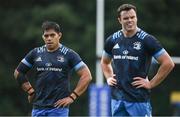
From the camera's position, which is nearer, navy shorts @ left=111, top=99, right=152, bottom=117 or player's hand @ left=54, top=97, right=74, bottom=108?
navy shorts @ left=111, top=99, right=152, bottom=117

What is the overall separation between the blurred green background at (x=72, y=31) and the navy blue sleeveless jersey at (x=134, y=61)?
58.6ft

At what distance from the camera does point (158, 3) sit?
2791cm

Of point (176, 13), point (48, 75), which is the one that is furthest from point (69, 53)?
point (176, 13)

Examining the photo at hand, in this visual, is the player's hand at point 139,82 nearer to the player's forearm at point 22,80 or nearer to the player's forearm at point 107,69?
the player's forearm at point 107,69

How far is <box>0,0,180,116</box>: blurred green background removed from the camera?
91.8ft

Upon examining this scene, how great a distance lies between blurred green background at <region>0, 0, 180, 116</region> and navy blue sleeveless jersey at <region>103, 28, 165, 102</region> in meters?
17.9

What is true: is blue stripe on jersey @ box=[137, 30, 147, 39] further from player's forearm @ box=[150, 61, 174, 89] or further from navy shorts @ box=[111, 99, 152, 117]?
navy shorts @ box=[111, 99, 152, 117]

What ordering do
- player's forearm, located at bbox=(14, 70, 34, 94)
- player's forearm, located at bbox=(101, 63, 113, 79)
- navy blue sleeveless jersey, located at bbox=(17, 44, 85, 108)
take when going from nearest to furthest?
1. navy blue sleeveless jersey, located at bbox=(17, 44, 85, 108)
2. player's forearm, located at bbox=(101, 63, 113, 79)
3. player's forearm, located at bbox=(14, 70, 34, 94)

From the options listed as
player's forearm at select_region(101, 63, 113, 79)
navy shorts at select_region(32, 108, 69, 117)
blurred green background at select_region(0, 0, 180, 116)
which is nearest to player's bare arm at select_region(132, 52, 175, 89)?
player's forearm at select_region(101, 63, 113, 79)

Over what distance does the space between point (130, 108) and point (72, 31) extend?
65.1ft

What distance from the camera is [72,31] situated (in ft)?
94.9

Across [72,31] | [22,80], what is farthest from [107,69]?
[72,31]

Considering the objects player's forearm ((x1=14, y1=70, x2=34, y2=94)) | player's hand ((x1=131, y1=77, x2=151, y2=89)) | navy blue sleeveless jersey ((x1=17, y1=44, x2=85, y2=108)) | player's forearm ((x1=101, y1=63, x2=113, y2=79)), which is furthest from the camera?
player's forearm ((x1=14, y1=70, x2=34, y2=94))

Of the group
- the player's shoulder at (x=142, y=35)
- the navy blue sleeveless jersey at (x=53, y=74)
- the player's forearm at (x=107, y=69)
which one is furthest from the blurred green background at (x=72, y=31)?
the player's shoulder at (x=142, y=35)
